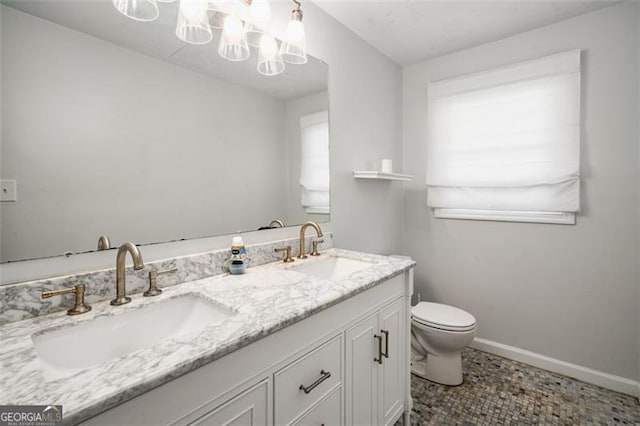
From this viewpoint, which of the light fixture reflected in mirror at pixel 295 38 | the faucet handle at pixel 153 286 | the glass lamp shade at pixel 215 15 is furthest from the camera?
the light fixture reflected in mirror at pixel 295 38

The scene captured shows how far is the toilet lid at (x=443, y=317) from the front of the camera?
185 cm

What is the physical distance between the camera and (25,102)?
871 millimetres

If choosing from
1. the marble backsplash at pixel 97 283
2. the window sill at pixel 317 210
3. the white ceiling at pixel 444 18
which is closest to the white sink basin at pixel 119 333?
the marble backsplash at pixel 97 283

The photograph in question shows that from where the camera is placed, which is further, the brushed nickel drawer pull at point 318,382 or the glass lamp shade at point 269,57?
the glass lamp shade at point 269,57

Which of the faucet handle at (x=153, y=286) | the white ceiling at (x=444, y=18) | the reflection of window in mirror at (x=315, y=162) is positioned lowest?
the faucet handle at (x=153, y=286)

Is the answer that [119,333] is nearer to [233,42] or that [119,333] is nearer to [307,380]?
[307,380]

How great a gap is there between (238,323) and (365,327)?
615 millimetres

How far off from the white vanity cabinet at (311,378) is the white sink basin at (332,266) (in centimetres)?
26

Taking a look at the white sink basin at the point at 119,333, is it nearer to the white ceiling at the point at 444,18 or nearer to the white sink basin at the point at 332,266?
the white sink basin at the point at 332,266

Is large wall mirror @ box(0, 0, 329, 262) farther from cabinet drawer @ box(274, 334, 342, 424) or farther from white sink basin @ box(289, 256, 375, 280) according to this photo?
cabinet drawer @ box(274, 334, 342, 424)

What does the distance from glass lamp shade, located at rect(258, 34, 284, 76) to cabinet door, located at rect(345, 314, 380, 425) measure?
51.7 inches

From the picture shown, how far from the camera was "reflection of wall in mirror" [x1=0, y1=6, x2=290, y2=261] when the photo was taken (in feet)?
2.86

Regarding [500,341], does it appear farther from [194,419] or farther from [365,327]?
[194,419]

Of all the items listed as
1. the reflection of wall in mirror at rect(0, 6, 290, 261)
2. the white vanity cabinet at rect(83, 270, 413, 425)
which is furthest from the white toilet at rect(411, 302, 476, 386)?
the reflection of wall in mirror at rect(0, 6, 290, 261)
